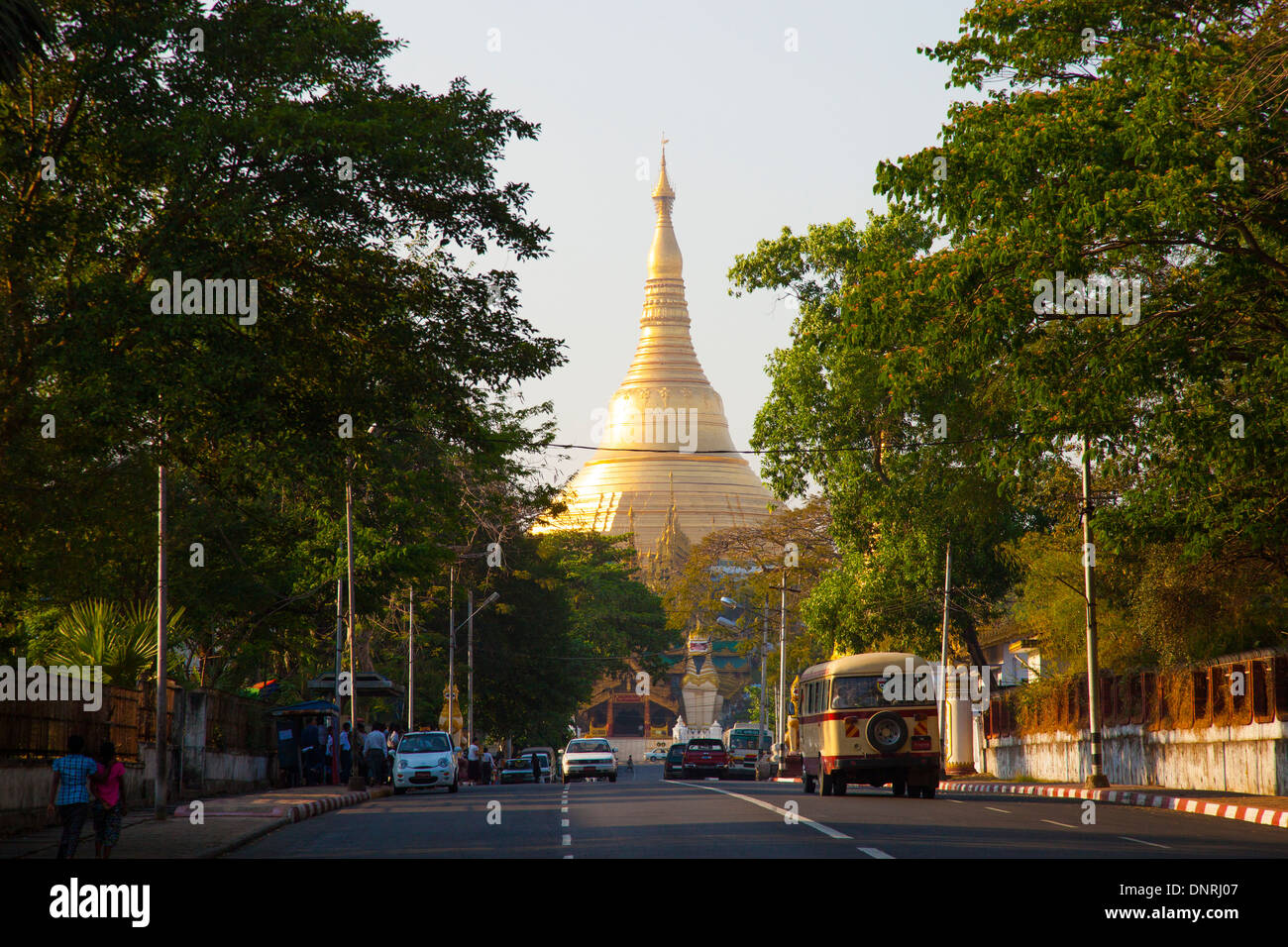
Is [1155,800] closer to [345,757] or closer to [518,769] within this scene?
[345,757]

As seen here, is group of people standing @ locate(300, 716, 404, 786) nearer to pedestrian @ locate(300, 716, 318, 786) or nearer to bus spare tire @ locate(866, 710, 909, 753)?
pedestrian @ locate(300, 716, 318, 786)

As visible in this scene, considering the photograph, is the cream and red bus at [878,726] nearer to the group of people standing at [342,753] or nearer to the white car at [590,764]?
the group of people standing at [342,753]

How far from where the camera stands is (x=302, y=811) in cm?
2516

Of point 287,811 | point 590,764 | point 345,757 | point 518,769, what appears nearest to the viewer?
point 287,811

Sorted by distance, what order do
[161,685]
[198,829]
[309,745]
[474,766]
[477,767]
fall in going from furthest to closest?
[477,767] < [474,766] < [309,745] < [161,685] < [198,829]

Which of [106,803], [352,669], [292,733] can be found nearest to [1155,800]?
[352,669]

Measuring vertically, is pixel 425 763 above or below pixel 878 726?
below

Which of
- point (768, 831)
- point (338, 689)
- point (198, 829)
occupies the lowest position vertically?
point (198, 829)

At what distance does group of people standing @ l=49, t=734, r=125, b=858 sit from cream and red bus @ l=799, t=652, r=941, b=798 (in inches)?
599

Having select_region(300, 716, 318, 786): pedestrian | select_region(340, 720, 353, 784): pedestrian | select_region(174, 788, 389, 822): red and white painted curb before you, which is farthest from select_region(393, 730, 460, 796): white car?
select_region(174, 788, 389, 822): red and white painted curb

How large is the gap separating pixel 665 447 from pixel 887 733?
8550 centimetres

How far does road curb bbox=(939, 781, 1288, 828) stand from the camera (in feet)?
73.6

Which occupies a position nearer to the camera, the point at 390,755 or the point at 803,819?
the point at 803,819
